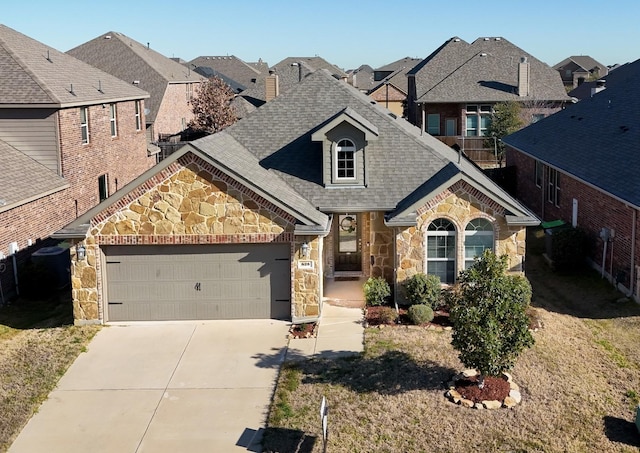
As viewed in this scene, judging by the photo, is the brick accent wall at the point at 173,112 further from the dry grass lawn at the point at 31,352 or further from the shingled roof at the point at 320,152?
the dry grass lawn at the point at 31,352

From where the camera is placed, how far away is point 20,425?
41.5 feet

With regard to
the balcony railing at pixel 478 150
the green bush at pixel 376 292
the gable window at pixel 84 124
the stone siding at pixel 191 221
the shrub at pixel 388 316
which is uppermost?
the gable window at pixel 84 124

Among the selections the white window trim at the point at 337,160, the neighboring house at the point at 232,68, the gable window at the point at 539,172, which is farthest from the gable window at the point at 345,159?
the neighboring house at the point at 232,68

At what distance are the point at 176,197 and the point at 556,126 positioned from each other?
19285 millimetres

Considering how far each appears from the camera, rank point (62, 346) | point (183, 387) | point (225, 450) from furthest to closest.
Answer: point (62, 346), point (183, 387), point (225, 450)

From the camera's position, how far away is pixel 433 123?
4878cm

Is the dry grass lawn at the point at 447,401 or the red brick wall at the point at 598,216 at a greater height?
the red brick wall at the point at 598,216

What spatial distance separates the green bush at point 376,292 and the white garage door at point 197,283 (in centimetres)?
→ 222

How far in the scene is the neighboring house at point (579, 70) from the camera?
100400mm

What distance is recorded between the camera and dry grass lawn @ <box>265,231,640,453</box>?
11781 millimetres

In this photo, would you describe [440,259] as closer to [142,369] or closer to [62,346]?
[142,369]

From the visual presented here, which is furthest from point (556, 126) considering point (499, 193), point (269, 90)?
point (269, 90)

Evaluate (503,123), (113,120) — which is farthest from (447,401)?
(503,123)

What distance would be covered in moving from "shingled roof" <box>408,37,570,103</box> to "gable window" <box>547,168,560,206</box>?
62.2 ft
